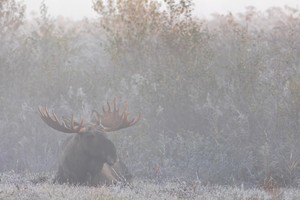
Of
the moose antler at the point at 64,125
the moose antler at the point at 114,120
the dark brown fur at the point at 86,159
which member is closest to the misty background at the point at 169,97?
the moose antler at the point at 114,120

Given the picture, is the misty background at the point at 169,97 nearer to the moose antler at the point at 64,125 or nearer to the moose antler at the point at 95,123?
the moose antler at the point at 95,123

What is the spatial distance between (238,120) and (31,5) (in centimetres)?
2521

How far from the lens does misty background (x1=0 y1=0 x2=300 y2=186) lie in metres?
12.7

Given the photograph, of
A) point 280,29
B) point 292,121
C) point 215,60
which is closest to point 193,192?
point 292,121

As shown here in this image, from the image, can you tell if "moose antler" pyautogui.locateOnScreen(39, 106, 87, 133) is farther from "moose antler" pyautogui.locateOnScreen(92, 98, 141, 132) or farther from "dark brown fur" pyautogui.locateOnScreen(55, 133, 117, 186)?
"moose antler" pyautogui.locateOnScreen(92, 98, 141, 132)

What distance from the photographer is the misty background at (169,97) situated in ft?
41.7

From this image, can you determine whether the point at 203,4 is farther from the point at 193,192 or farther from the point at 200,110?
the point at 193,192

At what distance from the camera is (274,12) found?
25656 millimetres

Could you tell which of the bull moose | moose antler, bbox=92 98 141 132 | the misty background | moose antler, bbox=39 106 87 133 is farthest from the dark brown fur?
the misty background

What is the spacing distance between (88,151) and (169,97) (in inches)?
159

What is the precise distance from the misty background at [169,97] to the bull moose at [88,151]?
188 centimetres

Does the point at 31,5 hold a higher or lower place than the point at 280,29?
higher

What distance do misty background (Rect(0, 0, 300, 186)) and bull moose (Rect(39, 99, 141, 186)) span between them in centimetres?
188

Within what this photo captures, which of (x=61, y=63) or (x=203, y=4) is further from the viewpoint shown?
(x=203, y=4)
